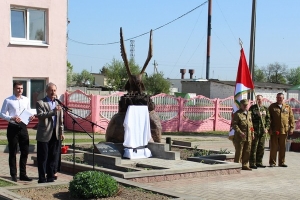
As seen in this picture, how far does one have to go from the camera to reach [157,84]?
50.8 metres

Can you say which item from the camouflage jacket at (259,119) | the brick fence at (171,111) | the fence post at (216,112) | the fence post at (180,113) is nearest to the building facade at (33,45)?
the brick fence at (171,111)

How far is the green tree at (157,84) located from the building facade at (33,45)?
94.3ft

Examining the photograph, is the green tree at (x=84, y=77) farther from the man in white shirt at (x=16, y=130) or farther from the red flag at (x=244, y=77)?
the man in white shirt at (x=16, y=130)

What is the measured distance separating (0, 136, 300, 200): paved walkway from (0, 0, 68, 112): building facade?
9156 millimetres

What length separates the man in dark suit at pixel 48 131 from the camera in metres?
8.71

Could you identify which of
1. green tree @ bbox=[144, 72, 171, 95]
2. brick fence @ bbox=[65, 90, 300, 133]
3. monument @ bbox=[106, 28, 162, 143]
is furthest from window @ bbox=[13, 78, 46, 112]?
green tree @ bbox=[144, 72, 171, 95]

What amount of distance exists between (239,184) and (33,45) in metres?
13.5

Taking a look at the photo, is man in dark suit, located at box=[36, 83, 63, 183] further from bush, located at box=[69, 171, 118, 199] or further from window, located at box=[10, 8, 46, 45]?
window, located at box=[10, 8, 46, 45]

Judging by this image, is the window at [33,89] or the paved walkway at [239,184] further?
the window at [33,89]

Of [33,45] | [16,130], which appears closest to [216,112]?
[33,45]

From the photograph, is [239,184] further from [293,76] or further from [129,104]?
[293,76]

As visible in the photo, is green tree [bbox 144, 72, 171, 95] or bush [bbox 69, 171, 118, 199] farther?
green tree [bbox 144, 72, 171, 95]

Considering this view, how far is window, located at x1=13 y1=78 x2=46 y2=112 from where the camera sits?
827 inches

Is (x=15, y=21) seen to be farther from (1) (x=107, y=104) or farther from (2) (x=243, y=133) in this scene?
(2) (x=243, y=133)
